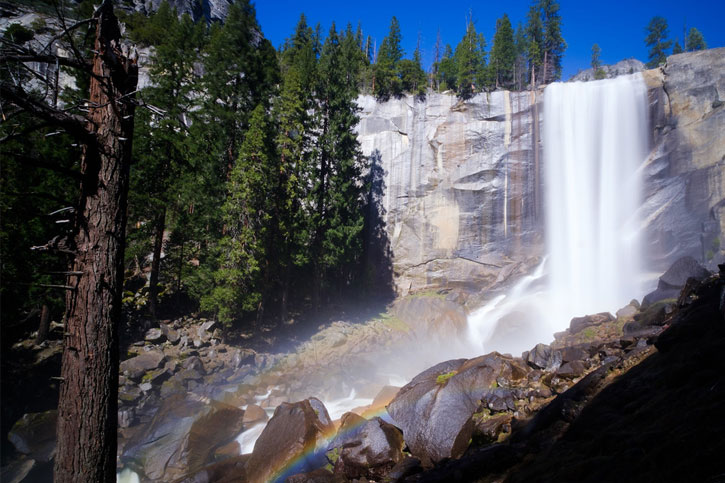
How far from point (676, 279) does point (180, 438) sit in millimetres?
19895

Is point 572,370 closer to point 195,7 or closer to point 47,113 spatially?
point 47,113

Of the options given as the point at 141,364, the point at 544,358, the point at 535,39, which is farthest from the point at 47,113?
the point at 535,39

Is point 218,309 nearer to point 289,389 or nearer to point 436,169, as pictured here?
point 289,389

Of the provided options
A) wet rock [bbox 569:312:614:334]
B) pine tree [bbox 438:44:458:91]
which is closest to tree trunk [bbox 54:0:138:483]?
wet rock [bbox 569:312:614:334]

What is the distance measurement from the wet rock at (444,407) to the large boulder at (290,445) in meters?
2.23

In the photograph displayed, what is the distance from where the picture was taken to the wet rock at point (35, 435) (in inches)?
375

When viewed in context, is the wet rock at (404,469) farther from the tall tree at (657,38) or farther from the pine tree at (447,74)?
the tall tree at (657,38)

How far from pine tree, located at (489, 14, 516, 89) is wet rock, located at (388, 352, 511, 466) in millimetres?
38018

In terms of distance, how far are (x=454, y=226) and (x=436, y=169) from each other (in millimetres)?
4892

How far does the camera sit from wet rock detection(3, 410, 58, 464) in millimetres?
9531

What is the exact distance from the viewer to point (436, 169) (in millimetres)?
27031

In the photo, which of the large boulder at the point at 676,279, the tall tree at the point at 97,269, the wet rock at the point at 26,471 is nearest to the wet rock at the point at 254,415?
the wet rock at the point at 26,471

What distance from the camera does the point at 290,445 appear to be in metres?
8.98

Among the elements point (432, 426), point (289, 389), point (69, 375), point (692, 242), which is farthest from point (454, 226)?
point (69, 375)
